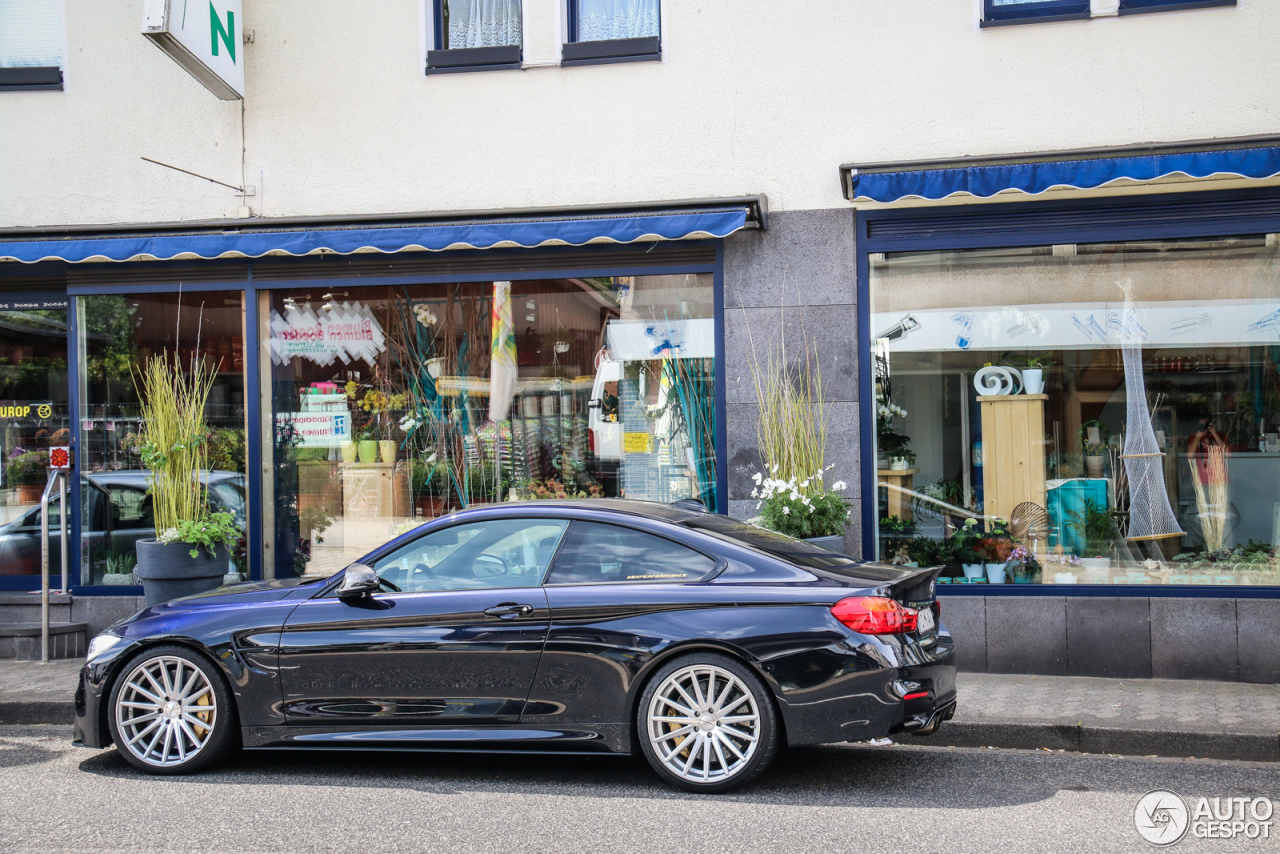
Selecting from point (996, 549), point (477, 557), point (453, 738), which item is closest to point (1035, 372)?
point (996, 549)

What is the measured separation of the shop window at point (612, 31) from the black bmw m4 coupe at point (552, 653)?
4709 millimetres

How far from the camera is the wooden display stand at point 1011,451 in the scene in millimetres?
8828

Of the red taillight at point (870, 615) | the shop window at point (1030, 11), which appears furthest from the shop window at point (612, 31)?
the red taillight at point (870, 615)

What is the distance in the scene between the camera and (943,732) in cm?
638

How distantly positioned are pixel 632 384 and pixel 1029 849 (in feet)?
18.6

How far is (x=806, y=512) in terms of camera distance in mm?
7934

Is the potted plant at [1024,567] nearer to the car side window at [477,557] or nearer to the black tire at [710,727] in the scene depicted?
the black tire at [710,727]

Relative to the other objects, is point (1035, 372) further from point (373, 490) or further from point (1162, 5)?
point (373, 490)

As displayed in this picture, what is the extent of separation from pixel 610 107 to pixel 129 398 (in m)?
5.02

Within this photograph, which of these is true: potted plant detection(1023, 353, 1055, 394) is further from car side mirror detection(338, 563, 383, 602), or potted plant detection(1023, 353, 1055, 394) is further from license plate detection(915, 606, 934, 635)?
car side mirror detection(338, 563, 383, 602)

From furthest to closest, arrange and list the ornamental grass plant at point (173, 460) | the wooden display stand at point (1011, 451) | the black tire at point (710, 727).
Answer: the ornamental grass plant at point (173, 460)
the wooden display stand at point (1011, 451)
the black tire at point (710, 727)

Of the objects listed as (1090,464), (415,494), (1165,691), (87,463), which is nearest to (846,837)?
(1165,691)

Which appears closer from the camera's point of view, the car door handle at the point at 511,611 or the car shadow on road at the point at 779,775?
the car shadow on road at the point at 779,775

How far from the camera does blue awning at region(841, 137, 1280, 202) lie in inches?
294
